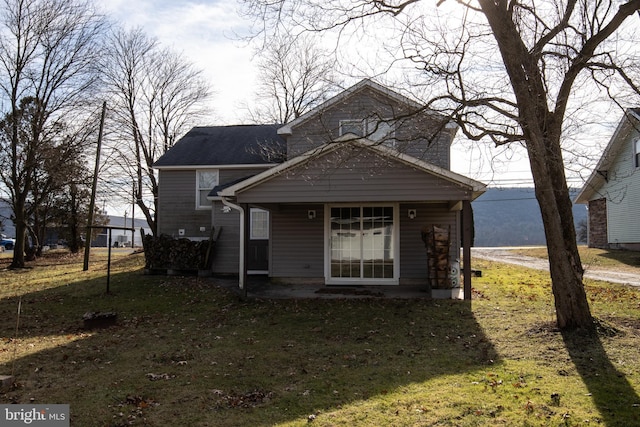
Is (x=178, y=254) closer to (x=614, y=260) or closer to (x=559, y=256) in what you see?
(x=559, y=256)

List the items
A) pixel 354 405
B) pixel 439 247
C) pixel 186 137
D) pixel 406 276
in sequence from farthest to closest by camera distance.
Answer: pixel 186 137
pixel 406 276
pixel 439 247
pixel 354 405

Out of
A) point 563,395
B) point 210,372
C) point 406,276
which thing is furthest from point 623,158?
point 210,372

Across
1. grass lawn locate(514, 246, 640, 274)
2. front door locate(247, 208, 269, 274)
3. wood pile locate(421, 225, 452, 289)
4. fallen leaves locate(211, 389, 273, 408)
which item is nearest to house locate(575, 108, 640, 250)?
grass lawn locate(514, 246, 640, 274)

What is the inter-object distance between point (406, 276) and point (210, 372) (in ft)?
27.2

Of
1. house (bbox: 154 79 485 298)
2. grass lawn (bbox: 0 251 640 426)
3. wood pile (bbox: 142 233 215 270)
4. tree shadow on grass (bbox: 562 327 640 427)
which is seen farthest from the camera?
wood pile (bbox: 142 233 215 270)

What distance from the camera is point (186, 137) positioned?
21.0 meters

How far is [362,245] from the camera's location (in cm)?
1360

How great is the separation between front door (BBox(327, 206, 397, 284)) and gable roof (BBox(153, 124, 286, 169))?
5.05m

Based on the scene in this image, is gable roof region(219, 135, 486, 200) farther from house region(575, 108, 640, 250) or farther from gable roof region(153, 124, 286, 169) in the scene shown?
house region(575, 108, 640, 250)

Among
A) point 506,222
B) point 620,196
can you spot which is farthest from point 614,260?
point 506,222

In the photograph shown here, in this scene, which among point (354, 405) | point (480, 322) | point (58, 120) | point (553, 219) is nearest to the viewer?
point (354, 405)

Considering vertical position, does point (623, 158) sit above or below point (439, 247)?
above

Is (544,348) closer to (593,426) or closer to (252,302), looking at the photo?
(593,426)

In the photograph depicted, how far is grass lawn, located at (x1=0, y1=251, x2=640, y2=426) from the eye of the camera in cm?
483
